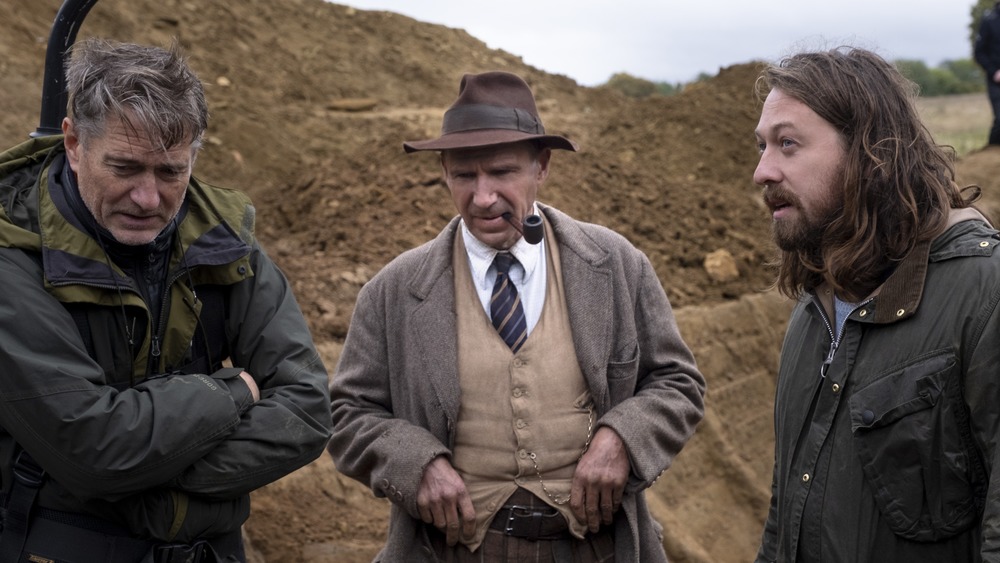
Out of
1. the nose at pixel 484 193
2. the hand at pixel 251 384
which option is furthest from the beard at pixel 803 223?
the hand at pixel 251 384

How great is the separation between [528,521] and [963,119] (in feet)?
75.6

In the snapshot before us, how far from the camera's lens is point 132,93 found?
274cm

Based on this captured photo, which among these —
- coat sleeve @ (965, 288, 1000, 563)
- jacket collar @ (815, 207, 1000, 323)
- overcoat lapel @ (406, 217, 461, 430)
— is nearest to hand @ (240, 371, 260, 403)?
overcoat lapel @ (406, 217, 461, 430)

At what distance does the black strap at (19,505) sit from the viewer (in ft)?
8.87

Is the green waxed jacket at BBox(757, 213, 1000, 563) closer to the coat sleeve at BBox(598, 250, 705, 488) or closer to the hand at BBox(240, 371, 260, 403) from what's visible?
the coat sleeve at BBox(598, 250, 705, 488)

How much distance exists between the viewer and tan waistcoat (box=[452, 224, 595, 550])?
3193 mm

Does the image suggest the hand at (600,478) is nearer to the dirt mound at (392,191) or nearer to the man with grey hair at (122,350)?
the man with grey hair at (122,350)

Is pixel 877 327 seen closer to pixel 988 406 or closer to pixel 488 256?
pixel 988 406

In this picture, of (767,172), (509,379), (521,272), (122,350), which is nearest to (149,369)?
(122,350)

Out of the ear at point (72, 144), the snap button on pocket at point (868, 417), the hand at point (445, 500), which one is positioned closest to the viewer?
the snap button on pocket at point (868, 417)

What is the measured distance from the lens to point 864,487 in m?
2.57

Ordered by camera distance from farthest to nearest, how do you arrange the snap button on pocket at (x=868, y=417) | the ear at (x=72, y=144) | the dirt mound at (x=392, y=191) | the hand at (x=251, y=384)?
1. the dirt mound at (x=392, y=191)
2. the hand at (x=251, y=384)
3. the ear at (x=72, y=144)
4. the snap button on pocket at (x=868, y=417)

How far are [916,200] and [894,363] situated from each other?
432 millimetres

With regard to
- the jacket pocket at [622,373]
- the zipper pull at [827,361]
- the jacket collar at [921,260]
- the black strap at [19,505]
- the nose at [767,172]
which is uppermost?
the nose at [767,172]
